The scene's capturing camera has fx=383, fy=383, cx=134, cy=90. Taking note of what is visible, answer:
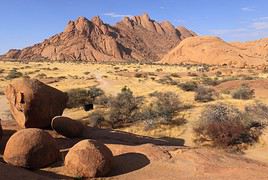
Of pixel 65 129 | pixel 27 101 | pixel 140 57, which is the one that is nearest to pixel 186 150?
pixel 65 129

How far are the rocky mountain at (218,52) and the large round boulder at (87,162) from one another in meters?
68.4

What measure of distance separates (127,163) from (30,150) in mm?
2781

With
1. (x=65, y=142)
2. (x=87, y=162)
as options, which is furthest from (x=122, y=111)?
(x=87, y=162)

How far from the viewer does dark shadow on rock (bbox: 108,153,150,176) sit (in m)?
10.7

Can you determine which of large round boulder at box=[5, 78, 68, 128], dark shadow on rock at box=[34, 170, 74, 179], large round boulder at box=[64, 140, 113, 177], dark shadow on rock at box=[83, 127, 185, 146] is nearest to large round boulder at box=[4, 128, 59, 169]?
dark shadow on rock at box=[34, 170, 74, 179]

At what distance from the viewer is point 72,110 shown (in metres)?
23.9

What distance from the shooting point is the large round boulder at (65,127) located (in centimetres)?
1398

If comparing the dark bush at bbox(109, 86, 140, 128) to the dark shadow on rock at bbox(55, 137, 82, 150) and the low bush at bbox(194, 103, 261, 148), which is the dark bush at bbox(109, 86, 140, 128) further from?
the dark shadow on rock at bbox(55, 137, 82, 150)

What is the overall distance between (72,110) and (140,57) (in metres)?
109

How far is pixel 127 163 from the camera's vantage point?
11195mm

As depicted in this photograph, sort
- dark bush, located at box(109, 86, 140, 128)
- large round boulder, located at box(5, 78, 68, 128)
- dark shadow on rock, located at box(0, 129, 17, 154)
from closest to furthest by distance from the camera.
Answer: dark shadow on rock, located at box(0, 129, 17, 154), large round boulder, located at box(5, 78, 68, 128), dark bush, located at box(109, 86, 140, 128)

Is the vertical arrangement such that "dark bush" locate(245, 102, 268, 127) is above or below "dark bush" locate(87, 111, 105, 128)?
above

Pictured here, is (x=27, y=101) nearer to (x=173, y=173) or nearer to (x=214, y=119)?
(x=173, y=173)

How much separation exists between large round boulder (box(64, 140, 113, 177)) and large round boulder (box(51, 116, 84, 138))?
3.61 metres
